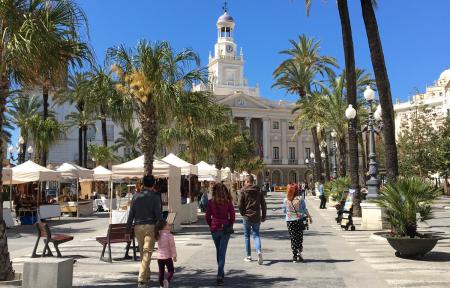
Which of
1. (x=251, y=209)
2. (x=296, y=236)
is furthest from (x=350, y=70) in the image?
(x=251, y=209)

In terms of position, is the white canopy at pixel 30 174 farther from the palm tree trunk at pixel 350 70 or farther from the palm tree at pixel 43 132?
the palm tree at pixel 43 132

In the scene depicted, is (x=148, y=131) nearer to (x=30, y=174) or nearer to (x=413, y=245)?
(x=30, y=174)

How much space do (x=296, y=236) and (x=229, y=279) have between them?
7.49ft

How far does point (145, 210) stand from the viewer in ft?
25.3

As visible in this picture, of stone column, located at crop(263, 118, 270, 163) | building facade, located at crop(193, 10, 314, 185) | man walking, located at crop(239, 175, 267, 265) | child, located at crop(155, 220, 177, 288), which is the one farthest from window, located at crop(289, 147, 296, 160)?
child, located at crop(155, 220, 177, 288)

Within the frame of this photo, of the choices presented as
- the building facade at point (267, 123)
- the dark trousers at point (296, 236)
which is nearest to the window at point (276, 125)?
the building facade at point (267, 123)

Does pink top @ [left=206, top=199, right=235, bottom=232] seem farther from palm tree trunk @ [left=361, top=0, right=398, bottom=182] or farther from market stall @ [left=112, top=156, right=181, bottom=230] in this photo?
market stall @ [left=112, top=156, right=181, bottom=230]

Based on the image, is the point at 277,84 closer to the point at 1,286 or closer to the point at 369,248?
the point at 369,248

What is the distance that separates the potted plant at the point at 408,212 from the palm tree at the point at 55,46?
659 centimetres

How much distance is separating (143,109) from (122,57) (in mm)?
1833

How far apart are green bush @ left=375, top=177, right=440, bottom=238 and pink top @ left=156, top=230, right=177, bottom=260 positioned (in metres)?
5.29

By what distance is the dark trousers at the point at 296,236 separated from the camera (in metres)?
10.2

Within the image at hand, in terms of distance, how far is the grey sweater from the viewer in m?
7.68

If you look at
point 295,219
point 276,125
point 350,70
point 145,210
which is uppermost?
point 276,125
